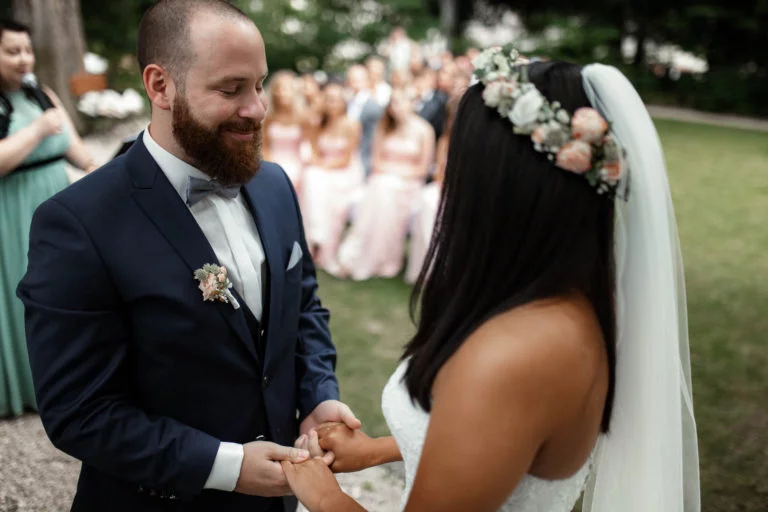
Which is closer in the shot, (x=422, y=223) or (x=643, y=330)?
(x=643, y=330)

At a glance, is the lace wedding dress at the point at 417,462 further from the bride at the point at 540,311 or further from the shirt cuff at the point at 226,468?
the shirt cuff at the point at 226,468

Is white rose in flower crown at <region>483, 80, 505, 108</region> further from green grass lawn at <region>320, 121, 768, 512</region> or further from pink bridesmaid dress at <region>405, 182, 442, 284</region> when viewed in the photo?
pink bridesmaid dress at <region>405, 182, 442, 284</region>

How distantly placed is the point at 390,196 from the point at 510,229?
5640 mm

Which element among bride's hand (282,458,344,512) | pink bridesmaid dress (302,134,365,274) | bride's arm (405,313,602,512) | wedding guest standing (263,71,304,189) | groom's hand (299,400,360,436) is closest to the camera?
bride's arm (405,313,602,512)

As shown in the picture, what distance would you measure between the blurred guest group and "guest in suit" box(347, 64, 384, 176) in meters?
0.36

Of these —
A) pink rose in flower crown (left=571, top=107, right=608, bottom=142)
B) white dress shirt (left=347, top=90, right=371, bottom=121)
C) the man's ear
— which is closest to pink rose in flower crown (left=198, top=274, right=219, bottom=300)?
the man's ear

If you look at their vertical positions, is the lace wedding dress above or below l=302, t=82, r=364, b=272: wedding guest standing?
above

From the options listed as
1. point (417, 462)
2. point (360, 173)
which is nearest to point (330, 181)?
point (360, 173)

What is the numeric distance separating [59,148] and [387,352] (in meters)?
2.77

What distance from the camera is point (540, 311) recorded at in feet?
4.27

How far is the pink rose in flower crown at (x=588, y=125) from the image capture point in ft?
4.31

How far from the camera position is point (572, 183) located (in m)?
1.33

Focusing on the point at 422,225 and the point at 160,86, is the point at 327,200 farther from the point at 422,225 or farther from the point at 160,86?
the point at 160,86

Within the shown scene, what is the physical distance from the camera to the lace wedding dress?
4.83 ft
